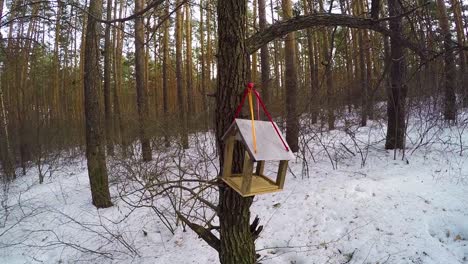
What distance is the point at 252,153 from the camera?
50.6 inches

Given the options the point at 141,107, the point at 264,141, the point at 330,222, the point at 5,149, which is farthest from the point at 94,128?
the point at 5,149

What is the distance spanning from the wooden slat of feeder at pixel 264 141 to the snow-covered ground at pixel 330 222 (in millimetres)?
2293

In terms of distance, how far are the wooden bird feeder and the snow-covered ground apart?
216 centimetres

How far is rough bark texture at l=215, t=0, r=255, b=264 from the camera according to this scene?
5.33 feet

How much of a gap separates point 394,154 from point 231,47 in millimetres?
4676

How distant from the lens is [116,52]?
590 inches

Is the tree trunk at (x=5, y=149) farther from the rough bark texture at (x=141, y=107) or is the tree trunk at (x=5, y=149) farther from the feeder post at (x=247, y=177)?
the feeder post at (x=247, y=177)

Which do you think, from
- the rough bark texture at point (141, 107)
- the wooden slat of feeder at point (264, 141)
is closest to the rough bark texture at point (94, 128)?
the rough bark texture at point (141, 107)

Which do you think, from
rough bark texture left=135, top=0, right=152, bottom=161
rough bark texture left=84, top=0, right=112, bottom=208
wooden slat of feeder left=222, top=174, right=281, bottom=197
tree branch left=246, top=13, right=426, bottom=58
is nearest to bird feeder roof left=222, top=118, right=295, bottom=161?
wooden slat of feeder left=222, top=174, right=281, bottom=197

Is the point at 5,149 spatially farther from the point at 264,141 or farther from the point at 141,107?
the point at 264,141

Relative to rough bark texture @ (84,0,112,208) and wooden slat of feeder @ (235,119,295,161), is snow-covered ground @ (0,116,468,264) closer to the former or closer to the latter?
rough bark texture @ (84,0,112,208)

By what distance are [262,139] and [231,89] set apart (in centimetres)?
39

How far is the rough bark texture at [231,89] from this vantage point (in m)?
1.62

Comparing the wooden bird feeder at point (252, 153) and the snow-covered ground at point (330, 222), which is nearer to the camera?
the wooden bird feeder at point (252, 153)
